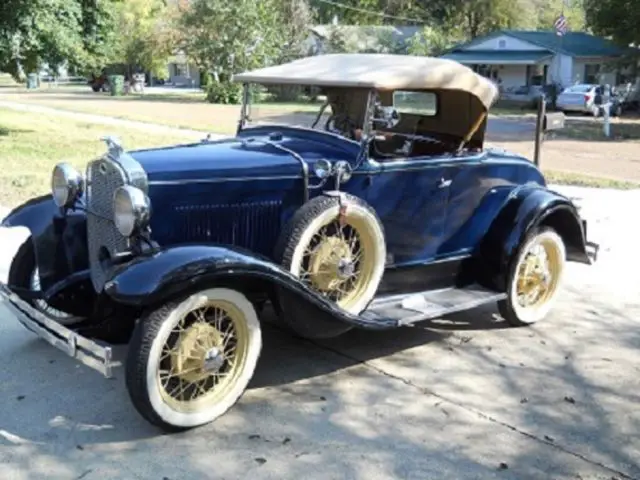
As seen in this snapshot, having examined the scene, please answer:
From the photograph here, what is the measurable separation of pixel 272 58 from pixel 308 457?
3745 centimetres

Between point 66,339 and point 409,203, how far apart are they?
2.26m

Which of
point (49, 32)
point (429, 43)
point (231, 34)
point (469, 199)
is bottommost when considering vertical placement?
point (469, 199)

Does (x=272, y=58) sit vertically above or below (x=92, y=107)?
above

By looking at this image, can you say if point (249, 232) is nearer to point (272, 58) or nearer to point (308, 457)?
point (308, 457)

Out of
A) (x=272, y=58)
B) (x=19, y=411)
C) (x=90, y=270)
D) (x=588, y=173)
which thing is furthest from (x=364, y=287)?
(x=272, y=58)

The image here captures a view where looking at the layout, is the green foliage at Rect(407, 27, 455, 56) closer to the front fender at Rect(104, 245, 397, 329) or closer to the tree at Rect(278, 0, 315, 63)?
the tree at Rect(278, 0, 315, 63)

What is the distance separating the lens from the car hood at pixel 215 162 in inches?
167

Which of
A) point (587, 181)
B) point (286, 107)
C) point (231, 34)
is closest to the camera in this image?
point (286, 107)

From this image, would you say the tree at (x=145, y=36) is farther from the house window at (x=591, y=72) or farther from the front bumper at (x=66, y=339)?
the front bumper at (x=66, y=339)

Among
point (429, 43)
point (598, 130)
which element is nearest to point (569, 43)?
point (429, 43)

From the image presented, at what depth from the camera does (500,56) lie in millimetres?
45500

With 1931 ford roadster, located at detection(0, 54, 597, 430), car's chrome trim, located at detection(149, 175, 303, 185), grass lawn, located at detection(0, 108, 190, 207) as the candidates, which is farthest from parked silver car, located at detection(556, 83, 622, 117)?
car's chrome trim, located at detection(149, 175, 303, 185)

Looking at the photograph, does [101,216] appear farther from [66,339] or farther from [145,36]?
[145,36]

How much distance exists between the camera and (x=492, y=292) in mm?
5406
